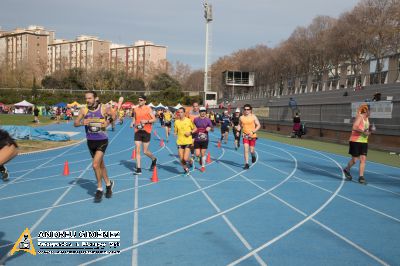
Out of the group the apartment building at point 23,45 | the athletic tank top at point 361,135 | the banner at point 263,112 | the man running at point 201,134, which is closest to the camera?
the athletic tank top at point 361,135

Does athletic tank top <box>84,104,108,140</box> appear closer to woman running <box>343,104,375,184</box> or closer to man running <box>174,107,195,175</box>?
man running <box>174,107,195,175</box>

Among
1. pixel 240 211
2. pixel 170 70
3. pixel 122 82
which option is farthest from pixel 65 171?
pixel 170 70

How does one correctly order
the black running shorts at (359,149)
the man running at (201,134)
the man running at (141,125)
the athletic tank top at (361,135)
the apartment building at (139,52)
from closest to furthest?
1. the athletic tank top at (361,135)
2. the black running shorts at (359,149)
3. the man running at (141,125)
4. the man running at (201,134)
5. the apartment building at (139,52)

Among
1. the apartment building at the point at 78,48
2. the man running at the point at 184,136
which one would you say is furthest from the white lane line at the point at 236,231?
the apartment building at the point at 78,48

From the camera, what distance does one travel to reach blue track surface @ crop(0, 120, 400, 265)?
5.09 metres

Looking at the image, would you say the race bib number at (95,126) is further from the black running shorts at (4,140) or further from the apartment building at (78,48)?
the apartment building at (78,48)

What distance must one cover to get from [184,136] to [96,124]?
3.83 meters

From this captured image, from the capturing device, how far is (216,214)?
7.03 m

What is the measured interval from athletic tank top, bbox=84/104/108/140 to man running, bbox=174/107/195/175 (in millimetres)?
3604

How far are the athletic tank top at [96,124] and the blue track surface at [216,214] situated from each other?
126cm

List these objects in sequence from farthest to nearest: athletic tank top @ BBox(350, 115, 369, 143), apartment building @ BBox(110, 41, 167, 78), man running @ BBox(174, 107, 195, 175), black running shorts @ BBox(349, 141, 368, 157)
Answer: apartment building @ BBox(110, 41, 167, 78)
man running @ BBox(174, 107, 195, 175)
black running shorts @ BBox(349, 141, 368, 157)
athletic tank top @ BBox(350, 115, 369, 143)

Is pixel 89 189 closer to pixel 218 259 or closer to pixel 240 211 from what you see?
pixel 240 211

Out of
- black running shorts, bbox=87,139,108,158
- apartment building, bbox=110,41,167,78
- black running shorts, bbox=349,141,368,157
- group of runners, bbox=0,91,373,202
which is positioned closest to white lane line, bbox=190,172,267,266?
group of runners, bbox=0,91,373,202

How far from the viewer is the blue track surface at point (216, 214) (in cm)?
509
